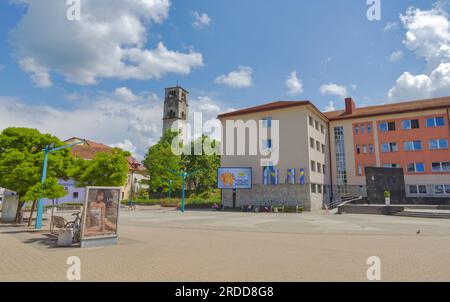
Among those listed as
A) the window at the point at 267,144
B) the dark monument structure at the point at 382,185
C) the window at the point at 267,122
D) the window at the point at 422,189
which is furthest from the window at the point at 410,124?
the window at the point at 267,144

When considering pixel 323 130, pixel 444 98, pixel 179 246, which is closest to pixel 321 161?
pixel 323 130

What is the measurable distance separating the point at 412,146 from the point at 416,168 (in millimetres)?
3211

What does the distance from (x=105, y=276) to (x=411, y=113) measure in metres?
45.6

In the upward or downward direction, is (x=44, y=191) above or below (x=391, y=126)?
below

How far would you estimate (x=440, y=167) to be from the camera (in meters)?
37.3

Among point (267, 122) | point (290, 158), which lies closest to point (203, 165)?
point (267, 122)

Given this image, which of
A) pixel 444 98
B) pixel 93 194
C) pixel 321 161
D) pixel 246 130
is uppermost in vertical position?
pixel 444 98

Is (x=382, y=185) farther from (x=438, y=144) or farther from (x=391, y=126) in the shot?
(x=391, y=126)

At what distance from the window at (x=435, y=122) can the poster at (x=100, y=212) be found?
43.2 m

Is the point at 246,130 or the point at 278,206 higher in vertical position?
the point at 246,130

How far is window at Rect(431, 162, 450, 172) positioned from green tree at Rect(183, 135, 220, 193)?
37.9 m

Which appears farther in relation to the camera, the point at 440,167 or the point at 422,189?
the point at 422,189

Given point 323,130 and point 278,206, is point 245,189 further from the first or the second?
point 323,130

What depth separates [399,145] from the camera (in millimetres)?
40344
